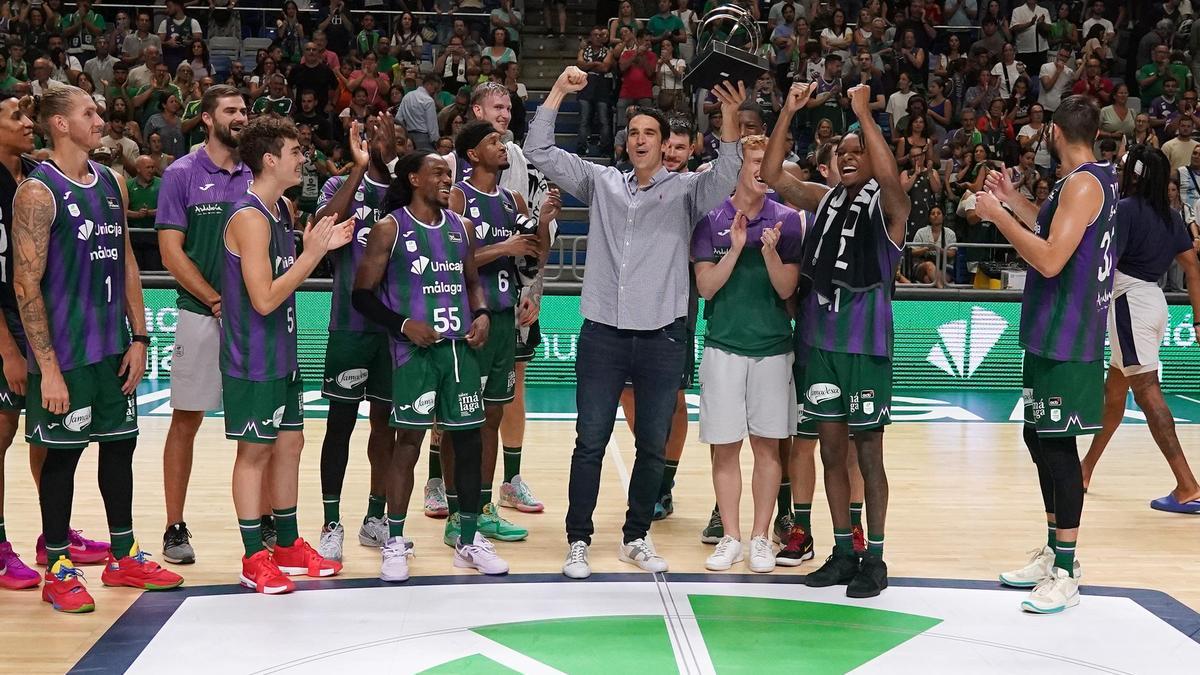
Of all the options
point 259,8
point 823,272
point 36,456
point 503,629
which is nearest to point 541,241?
point 823,272

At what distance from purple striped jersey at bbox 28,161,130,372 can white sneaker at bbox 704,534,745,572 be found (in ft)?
8.75

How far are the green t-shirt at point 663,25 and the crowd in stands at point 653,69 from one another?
0.07 feet

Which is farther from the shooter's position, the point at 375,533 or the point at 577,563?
the point at 375,533

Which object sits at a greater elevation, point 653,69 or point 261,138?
point 653,69

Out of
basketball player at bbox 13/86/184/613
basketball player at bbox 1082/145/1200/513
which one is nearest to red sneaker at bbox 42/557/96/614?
basketball player at bbox 13/86/184/613

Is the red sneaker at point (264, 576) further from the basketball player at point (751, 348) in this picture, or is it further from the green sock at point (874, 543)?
the green sock at point (874, 543)

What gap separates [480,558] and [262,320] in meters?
1.40

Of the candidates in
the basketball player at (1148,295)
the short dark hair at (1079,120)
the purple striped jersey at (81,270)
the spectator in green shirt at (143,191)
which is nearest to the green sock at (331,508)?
the purple striped jersey at (81,270)

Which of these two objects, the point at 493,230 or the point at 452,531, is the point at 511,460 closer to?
the point at 452,531

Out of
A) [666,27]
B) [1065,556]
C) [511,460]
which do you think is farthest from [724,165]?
[666,27]

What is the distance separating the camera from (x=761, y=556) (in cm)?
541


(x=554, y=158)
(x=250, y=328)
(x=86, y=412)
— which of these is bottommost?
(x=86, y=412)

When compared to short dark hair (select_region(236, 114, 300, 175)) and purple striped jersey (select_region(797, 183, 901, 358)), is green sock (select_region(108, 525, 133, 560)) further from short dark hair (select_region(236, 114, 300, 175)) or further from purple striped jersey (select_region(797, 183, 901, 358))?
purple striped jersey (select_region(797, 183, 901, 358))

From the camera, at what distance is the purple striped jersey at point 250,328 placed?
4887mm
